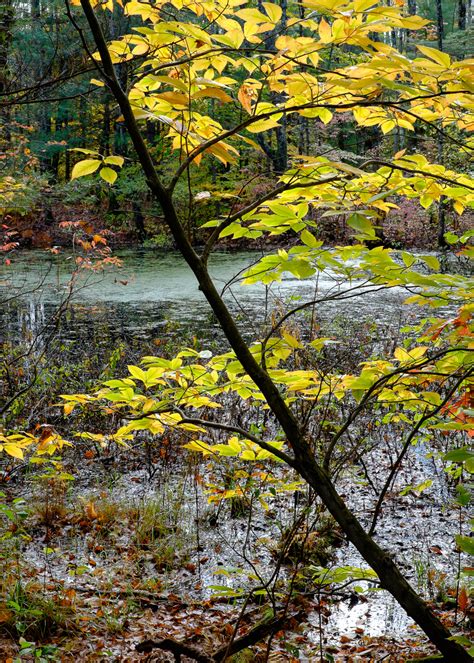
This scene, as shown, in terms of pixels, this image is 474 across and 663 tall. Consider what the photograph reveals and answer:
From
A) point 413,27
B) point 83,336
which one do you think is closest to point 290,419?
point 413,27

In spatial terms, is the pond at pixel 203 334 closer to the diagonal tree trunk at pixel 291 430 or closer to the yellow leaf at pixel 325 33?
the diagonal tree trunk at pixel 291 430

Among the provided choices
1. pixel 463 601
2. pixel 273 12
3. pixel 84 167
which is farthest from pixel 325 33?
pixel 463 601

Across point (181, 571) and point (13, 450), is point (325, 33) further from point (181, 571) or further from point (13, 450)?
point (181, 571)

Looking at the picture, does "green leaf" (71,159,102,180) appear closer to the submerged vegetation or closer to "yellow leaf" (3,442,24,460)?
the submerged vegetation

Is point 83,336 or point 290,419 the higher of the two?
point 290,419

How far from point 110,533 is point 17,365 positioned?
2.81m

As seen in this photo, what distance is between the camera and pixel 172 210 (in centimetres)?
111

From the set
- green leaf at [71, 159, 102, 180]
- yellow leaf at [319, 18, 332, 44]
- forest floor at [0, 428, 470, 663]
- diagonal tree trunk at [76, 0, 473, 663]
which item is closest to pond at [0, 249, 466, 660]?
forest floor at [0, 428, 470, 663]

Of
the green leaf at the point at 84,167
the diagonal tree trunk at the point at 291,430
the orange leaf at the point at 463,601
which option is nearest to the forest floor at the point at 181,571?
the orange leaf at the point at 463,601

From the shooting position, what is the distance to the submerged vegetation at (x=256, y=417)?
115 cm

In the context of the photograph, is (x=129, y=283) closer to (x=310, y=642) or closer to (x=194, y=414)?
(x=194, y=414)

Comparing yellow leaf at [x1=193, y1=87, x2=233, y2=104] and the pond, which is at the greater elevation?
yellow leaf at [x1=193, y1=87, x2=233, y2=104]

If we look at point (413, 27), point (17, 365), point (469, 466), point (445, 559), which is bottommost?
point (445, 559)

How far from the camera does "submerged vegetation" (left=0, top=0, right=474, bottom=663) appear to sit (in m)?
1.15
